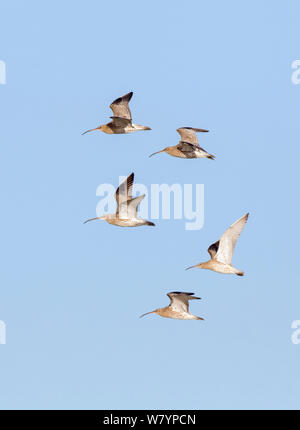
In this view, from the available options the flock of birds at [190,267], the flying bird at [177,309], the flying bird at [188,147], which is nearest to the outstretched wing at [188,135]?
→ the flying bird at [188,147]

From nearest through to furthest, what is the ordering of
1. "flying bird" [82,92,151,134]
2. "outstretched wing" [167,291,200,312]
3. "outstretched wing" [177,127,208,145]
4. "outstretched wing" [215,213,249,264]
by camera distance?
"outstretched wing" [215,213,249,264] → "outstretched wing" [167,291,200,312] → "flying bird" [82,92,151,134] → "outstretched wing" [177,127,208,145]

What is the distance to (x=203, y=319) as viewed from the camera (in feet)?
99.7

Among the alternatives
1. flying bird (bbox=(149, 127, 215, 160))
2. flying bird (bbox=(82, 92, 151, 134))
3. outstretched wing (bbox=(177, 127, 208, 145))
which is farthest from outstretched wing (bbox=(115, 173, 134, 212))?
outstretched wing (bbox=(177, 127, 208, 145))

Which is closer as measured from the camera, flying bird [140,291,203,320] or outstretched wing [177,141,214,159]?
flying bird [140,291,203,320]

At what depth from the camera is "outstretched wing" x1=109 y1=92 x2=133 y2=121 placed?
3403cm

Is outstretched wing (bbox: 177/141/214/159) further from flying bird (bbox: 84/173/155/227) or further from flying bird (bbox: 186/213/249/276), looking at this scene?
flying bird (bbox: 186/213/249/276)

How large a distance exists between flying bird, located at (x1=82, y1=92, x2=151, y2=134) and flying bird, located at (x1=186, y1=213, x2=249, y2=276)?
14.7 feet

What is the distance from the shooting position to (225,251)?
31297 millimetres

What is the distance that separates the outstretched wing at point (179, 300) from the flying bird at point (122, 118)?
16.3ft

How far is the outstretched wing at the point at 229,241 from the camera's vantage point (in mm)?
31047

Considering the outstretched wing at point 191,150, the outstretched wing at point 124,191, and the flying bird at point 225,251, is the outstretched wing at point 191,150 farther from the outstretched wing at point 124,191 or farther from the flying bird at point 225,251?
the flying bird at point 225,251
